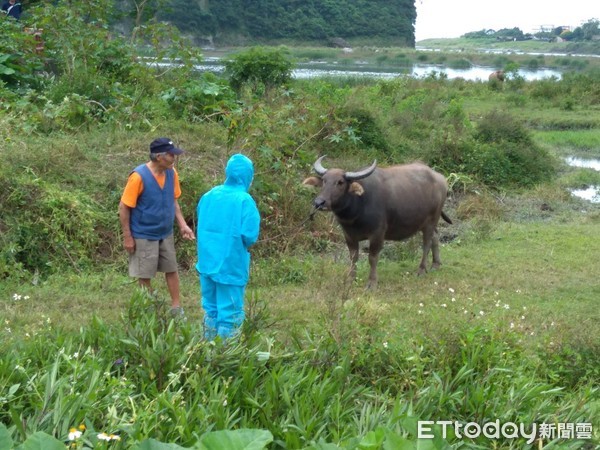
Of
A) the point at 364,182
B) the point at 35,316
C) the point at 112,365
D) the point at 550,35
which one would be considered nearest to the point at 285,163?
the point at 364,182

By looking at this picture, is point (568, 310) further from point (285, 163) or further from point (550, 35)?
point (550, 35)

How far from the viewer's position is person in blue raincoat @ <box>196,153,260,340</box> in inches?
232

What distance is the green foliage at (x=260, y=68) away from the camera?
50.3 ft

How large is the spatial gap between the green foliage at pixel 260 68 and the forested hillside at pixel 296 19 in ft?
56.2

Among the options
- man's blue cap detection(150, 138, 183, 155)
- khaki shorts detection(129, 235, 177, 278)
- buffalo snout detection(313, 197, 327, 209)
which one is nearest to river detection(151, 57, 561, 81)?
buffalo snout detection(313, 197, 327, 209)

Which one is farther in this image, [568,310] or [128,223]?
[568,310]

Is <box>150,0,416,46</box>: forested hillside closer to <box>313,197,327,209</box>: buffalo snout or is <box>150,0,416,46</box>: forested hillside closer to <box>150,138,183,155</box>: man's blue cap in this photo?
<box>313,197,327,209</box>: buffalo snout

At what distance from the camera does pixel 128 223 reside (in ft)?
22.1

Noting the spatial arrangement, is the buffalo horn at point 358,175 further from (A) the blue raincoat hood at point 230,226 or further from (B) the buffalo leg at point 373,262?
(A) the blue raincoat hood at point 230,226

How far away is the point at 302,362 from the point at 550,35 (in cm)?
10477

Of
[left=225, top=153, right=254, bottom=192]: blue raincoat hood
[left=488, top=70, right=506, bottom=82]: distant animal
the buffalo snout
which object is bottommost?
[left=488, top=70, right=506, bottom=82]: distant animal

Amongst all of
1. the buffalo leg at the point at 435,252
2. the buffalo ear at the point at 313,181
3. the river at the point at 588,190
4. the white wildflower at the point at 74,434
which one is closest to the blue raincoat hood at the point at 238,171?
the buffalo ear at the point at 313,181

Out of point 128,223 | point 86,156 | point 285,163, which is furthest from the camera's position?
point 285,163

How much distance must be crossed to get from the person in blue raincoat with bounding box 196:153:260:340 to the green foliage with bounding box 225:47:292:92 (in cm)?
945
